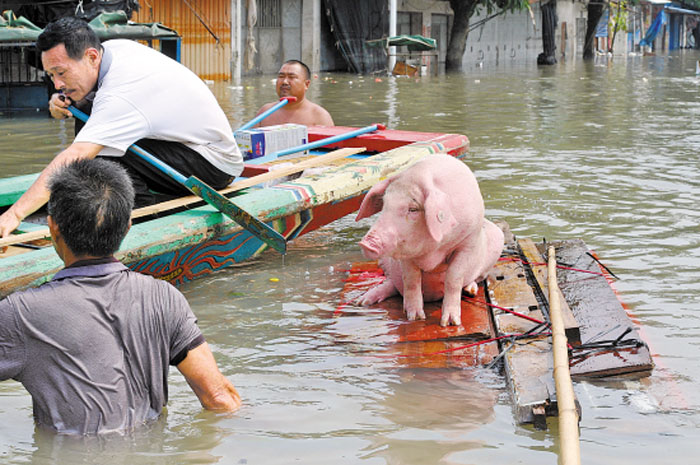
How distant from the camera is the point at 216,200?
16.9 ft

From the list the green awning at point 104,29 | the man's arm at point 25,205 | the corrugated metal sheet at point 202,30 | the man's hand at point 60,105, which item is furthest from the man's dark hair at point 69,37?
the corrugated metal sheet at point 202,30

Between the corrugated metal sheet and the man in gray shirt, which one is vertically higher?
the corrugated metal sheet

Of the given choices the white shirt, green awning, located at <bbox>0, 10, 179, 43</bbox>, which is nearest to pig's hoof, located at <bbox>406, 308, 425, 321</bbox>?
the white shirt

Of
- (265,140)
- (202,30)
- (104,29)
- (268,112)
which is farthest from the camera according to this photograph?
(202,30)

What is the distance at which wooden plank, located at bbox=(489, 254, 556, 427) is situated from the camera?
11.9ft

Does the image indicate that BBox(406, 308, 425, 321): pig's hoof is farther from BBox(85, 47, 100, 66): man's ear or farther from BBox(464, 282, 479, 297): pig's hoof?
BBox(85, 47, 100, 66): man's ear

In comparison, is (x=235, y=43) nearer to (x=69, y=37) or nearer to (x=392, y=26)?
(x=392, y=26)

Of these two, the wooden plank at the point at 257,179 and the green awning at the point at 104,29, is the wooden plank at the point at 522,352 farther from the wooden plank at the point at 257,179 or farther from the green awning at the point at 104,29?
the green awning at the point at 104,29

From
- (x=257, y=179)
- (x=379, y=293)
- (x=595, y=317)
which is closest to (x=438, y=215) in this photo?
(x=379, y=293)

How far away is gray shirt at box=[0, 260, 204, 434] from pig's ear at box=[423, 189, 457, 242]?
157 cm

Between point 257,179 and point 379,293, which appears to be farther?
point 257,179

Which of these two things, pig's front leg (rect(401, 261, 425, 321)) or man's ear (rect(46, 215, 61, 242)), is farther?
pig's front leg (rect(401, 261, 425, 321))

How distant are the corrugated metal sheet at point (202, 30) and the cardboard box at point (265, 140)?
13.8m

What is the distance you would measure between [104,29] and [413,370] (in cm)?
1115
